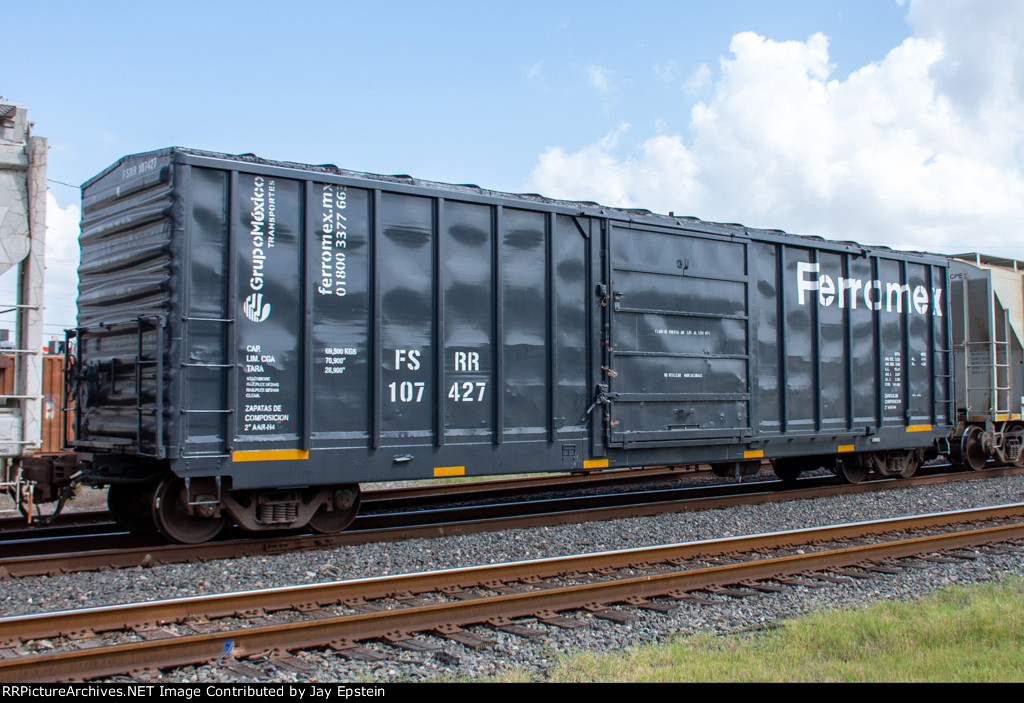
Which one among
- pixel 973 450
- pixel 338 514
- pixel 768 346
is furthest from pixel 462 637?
pixel 973 450

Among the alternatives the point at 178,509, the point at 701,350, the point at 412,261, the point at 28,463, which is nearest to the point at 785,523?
the point at 701,350

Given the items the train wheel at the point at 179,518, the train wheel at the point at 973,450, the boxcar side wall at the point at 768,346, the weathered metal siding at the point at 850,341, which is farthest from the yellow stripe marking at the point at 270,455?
the train wheel at the point at 973,450

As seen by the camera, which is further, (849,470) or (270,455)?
(849,470)

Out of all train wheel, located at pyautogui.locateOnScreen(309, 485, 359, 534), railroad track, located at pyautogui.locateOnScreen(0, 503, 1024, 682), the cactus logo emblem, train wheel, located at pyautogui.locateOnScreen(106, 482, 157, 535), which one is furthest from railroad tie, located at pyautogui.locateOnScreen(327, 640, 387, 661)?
train wheel, located at pyautogui.locateOnScreen(106, 482, 157, 535)

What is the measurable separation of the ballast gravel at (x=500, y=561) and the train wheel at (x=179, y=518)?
586mm

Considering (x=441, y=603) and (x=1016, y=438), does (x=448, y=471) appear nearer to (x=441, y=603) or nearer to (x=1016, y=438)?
(x=441, y=603)

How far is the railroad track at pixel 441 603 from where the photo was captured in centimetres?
490

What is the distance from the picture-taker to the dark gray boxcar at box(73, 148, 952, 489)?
7590mm

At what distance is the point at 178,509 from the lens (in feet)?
25.8

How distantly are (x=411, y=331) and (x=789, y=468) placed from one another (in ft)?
25.6

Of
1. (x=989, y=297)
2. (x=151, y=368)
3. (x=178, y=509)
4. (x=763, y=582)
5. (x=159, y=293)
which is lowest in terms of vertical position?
(x=763, y=582)

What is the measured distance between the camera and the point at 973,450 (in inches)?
591
